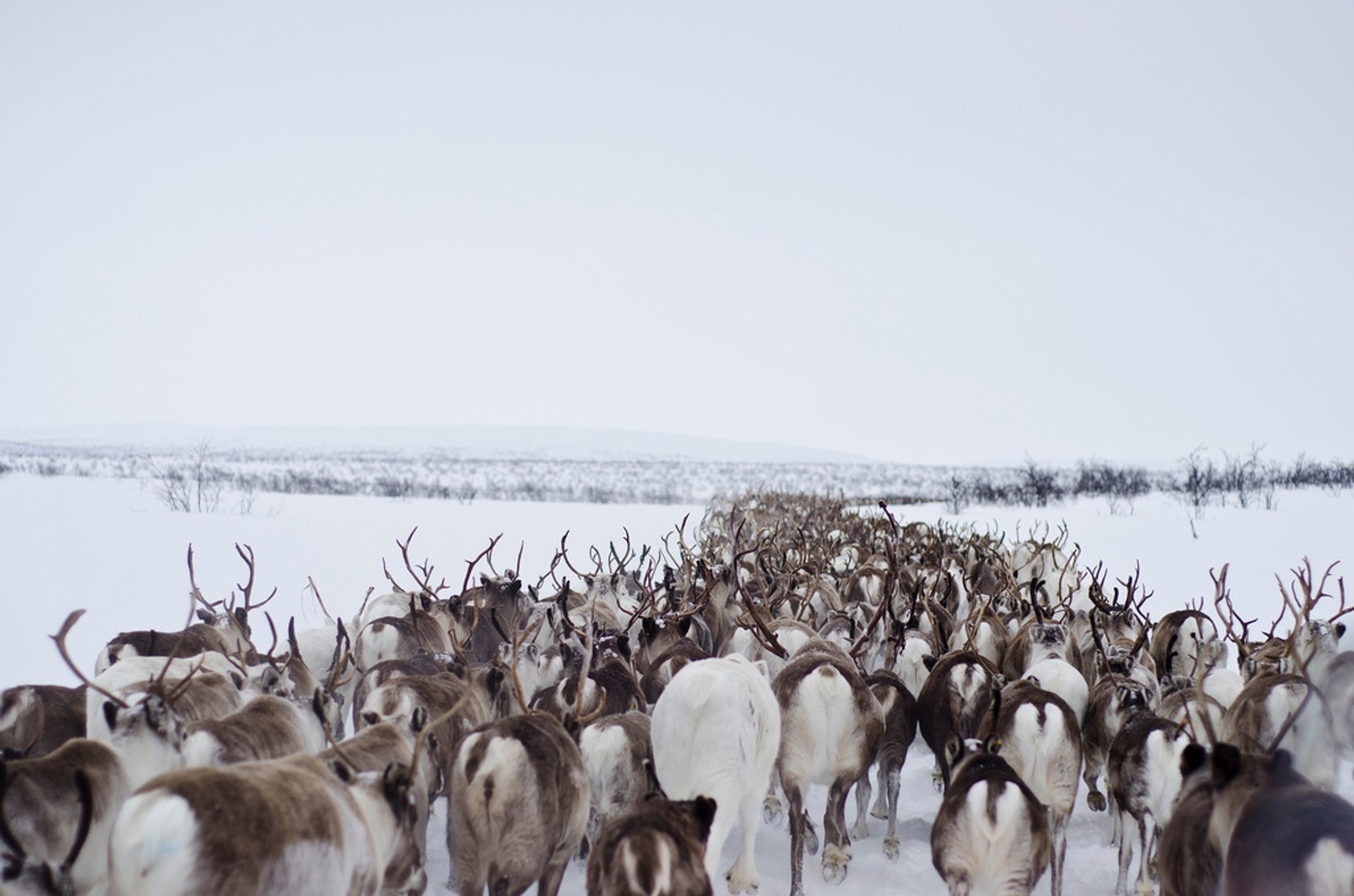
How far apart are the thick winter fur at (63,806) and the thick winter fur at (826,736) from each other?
3.16m

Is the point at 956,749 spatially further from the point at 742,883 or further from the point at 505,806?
the point at 505,806

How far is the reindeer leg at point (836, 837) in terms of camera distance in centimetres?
522

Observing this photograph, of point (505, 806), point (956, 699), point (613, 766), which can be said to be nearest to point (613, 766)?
point (613, 766)

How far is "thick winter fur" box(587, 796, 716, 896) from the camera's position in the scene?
3189mm

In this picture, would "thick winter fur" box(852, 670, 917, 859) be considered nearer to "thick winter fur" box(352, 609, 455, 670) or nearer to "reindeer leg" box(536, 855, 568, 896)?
"reindeer leg" box(536, 855, 568, 896)

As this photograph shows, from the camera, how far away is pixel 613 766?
186 inches

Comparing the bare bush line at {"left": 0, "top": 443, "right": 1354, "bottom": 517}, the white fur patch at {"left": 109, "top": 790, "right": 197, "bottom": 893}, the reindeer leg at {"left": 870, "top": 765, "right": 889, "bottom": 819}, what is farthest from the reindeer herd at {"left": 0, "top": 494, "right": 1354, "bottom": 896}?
the bare bush line at {"left": 0, "top": 443, "right": 1354, "bottom": 517}

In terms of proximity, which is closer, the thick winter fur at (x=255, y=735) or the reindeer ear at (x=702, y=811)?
the reindeer ear at (x=702, y=811)

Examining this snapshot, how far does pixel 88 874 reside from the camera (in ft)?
11.8

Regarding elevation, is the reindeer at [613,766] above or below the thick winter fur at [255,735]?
below

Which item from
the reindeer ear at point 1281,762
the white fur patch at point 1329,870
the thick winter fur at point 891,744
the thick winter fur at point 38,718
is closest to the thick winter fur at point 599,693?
the thick winter fur at point 891,744

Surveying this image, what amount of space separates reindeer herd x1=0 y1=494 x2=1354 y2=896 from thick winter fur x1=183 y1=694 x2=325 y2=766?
14mm

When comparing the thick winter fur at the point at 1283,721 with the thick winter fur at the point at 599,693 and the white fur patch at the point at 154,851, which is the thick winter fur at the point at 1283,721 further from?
the white fur patch at the point at 154,851

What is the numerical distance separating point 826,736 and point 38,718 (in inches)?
159
